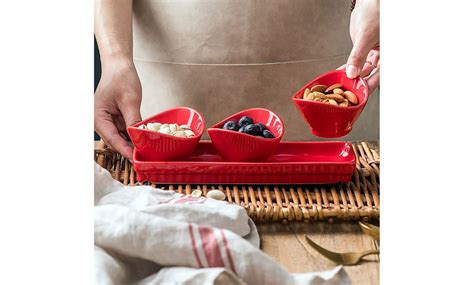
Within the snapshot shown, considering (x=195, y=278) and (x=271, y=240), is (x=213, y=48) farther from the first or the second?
(x=195, y=278)

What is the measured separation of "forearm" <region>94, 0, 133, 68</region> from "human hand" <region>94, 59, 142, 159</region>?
13 mm

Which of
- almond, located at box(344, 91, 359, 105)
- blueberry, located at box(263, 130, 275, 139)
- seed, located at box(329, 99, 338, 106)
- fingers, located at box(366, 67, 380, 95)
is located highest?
fingers, located at box(366, 67, 380, 95)

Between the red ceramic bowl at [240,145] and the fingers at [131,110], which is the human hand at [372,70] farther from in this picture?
the fingers at [131,110]

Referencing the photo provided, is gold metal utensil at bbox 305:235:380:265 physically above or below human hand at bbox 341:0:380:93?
below

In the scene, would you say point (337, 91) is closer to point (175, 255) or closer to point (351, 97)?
point (351, 97)

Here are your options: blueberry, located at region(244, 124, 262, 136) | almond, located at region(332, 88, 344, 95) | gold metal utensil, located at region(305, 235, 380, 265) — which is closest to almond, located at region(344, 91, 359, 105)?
almond, located at region(332, 88, 344, 95)

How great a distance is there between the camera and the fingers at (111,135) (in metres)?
1.00

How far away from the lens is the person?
1.21 meters

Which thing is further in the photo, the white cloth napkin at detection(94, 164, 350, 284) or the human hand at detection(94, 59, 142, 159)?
the human hand at detection(94, 59, 142, 159)

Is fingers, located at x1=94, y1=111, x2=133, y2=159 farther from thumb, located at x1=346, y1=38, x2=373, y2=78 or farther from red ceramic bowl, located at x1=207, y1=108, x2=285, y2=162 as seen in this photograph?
thumb, located at x1=346, y1=38, x2=373, y2=78

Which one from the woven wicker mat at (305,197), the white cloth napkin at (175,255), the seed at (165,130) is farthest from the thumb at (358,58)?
the white cloth napkin at (175,255)

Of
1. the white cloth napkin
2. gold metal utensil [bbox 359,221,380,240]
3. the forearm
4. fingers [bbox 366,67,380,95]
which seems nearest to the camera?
the white cloth napkin

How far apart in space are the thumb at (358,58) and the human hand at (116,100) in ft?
0.87

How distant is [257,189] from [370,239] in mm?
151
